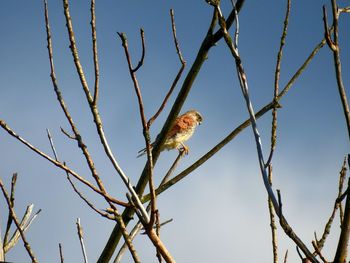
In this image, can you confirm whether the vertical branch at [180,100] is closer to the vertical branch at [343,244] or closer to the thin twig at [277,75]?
the thin twig at [277,75]

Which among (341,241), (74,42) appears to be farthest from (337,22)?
(74,42)

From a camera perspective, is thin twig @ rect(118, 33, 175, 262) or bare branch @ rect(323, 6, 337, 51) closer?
bare branch @ rect(323, 6, 337, 51)

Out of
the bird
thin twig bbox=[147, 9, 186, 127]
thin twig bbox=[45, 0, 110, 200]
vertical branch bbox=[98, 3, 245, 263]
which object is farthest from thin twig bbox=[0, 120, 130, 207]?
the bird

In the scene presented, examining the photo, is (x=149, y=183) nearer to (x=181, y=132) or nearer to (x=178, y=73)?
(x=178, y=73)

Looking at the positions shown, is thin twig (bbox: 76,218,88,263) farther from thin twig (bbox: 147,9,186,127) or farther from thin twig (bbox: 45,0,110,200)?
thin twig (bbox: 147,9,186,127)

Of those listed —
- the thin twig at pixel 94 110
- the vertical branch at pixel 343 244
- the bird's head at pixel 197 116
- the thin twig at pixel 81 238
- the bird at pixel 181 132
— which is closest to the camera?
the vertical branch at pixel 343 244

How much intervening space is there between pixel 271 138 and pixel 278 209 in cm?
93

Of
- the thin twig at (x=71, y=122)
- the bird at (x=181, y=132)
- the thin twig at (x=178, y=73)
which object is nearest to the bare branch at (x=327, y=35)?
the thin twig at (x=178, y=73)

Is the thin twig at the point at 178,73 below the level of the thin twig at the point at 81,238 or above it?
above

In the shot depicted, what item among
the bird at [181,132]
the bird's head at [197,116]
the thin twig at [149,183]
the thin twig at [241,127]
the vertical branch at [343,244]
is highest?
the bird's head at [197,116]

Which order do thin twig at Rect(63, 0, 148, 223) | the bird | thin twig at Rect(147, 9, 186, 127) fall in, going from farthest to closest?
the bird < thin twig at Rect(147, 9, 186, 127) < thin twig at Rect(63, 0, 148, 223)

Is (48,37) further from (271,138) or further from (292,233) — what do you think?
(292,233)

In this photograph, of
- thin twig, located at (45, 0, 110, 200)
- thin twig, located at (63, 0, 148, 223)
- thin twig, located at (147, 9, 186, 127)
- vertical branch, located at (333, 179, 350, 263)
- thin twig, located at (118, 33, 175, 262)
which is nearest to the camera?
vertical branch, located at (333, 179, 350, 263)

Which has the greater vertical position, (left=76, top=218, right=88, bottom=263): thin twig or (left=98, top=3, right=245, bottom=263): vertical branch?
(left=98, top=3, right=245, bottom=263): vertical branch
